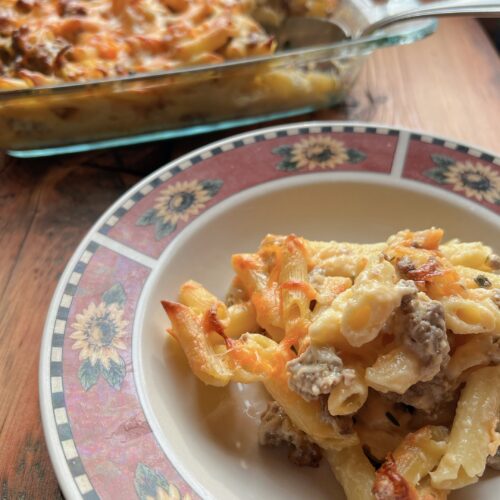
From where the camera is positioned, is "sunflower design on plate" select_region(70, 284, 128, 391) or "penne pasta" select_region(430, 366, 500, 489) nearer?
"penne pasta" select_region(430, 366, 500, 489)

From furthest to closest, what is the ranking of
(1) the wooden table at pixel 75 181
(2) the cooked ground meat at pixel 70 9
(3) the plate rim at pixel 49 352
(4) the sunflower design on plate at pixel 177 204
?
(2) the cooked ground meat at pixel 70 9 → (4) the sunflower design on plate at pixel 177 204 → (1) the wooden table at pixel 75 181 → (3) the plate rim at pixel 49 352

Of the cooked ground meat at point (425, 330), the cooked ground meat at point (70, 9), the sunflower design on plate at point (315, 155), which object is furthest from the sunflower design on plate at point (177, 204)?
the cooked ground meat at point (70, 9)

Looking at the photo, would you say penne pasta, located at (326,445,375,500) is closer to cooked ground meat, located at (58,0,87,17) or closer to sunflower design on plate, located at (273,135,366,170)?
sunflower design on plate, located at (273,135,366,170)

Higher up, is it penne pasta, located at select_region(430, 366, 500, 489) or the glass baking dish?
the glass baking dish

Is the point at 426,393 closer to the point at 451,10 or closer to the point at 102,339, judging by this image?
the point at 102,339

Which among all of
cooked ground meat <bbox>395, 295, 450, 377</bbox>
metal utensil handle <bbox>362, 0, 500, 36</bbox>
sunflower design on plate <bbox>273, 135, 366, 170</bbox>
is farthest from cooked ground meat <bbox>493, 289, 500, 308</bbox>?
metal utensil handle <bbox>362, 0, 500, 36</bbox>

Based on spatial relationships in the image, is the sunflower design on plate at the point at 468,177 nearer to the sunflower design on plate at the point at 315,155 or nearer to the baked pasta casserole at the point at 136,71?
the sunflower design on plate at the point at 315,155
